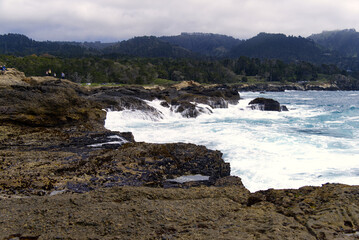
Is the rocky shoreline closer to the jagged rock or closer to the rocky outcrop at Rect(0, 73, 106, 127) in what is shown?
the rocky outcrop at Rect(0, 73, 106, 127)

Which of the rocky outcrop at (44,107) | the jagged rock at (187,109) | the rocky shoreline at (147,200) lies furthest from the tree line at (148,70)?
the rocky shoreline at (147,200)

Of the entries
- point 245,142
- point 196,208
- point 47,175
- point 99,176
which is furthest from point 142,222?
point 245,142

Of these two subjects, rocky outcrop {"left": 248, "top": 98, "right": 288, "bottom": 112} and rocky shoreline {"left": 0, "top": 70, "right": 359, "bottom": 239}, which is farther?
rocky outcrop {"left": 248, "top": 98, "right": 288, "bottom": 112}

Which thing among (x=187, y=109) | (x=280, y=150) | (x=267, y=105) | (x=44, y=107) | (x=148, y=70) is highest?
(x=148, y=70)

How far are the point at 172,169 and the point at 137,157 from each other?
100 centimetres

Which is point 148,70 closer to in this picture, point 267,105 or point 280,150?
point 267,105

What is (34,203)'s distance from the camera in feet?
12.8

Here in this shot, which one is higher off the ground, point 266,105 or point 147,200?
point 147,200

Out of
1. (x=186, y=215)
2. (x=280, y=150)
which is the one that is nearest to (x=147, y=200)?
(x=186, y=215)

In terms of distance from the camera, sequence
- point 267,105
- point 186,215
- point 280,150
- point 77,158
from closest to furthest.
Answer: point 186,215 < point 77,158 < point 280,150 < point 267,105

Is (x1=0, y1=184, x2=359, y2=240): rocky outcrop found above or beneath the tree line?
beneath

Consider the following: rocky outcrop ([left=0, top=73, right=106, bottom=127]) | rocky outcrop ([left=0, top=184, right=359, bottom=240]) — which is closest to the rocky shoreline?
rocky outcrop ([left=0, top=184, right=359, bottom=240])

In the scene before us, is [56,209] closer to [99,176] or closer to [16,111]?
[99,176]

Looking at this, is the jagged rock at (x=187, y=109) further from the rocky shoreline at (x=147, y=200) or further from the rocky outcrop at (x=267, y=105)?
the rocky shoreline at (x=147, y=200)
